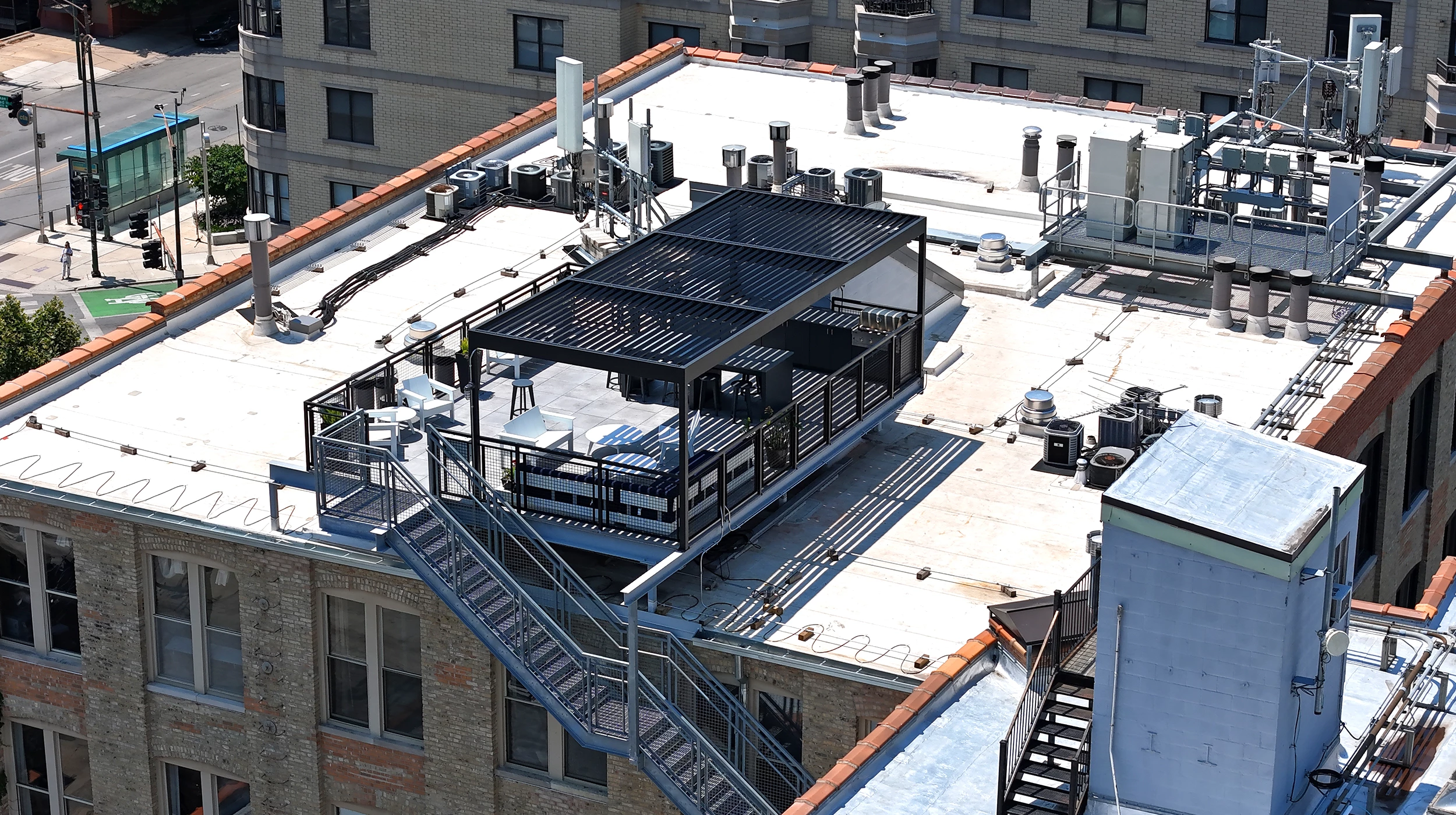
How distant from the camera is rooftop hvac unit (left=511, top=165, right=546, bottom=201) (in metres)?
54.7

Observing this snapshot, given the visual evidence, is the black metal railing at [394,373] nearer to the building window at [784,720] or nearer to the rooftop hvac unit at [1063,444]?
the building window at [784,720]

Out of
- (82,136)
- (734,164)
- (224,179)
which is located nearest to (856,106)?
(734,164)

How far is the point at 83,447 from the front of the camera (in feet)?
142

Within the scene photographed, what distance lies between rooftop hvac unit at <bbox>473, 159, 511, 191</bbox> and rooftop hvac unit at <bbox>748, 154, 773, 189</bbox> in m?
5.65

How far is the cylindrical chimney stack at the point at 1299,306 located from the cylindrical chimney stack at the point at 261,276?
65.8 ft

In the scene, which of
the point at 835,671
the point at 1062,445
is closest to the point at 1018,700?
the point at 835,671

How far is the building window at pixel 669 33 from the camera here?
8775 centimetres

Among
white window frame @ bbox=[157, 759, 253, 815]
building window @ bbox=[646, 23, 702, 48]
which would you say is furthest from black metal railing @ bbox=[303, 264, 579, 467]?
building window @ bbox=[646, 23, 702, 48]

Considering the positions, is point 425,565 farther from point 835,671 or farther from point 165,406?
point 165,406

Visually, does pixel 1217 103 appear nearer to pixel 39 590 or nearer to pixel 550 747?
pixel 550 747

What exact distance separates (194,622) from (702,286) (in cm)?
1084

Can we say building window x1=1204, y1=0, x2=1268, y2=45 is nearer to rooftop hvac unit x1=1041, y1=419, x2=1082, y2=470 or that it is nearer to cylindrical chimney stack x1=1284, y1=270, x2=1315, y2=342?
cylindrical chimney stack x1=1284, y1=270, x2=1315, y2=342

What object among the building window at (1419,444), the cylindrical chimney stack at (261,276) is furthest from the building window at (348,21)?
the building window at (1419,444)

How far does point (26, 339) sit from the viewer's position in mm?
78312
